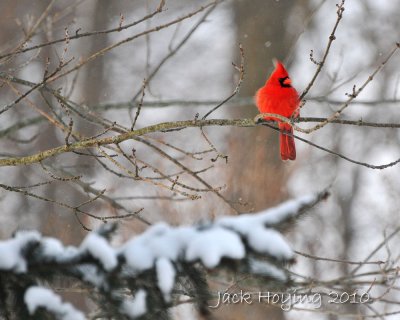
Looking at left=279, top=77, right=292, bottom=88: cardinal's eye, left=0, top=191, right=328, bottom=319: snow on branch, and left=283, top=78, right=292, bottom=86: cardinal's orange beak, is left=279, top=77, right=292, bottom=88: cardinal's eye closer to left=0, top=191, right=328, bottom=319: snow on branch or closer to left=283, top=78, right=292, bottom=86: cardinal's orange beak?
left=283, top=78, right=292, bottom=86: cardinal's orange beak

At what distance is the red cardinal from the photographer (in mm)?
4766

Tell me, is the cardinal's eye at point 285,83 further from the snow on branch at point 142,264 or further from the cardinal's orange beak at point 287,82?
the snow on branch at point 142,264

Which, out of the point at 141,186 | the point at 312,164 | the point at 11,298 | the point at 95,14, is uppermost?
the point at 95,14

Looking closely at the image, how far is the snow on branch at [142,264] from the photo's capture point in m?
2.23

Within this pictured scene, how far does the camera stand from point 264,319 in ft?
28.8

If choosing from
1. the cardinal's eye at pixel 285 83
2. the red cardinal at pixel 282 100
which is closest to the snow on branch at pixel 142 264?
the red cardinal at pixel 282 100

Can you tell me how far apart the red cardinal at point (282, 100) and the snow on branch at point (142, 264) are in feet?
7.88

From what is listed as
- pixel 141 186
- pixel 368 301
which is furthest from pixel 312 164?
pixel 368 301

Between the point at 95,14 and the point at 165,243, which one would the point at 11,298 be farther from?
the point at 95,14

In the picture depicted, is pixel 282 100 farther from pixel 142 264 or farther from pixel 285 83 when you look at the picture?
pixel 142 264

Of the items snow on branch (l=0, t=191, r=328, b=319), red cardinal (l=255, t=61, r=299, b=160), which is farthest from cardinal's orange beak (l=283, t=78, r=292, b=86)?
snow on branch (l=0, t=191, r=328, b=319)

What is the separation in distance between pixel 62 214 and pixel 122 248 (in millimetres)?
8445

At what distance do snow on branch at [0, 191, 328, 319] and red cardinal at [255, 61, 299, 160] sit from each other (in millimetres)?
2401

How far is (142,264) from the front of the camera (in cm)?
228
